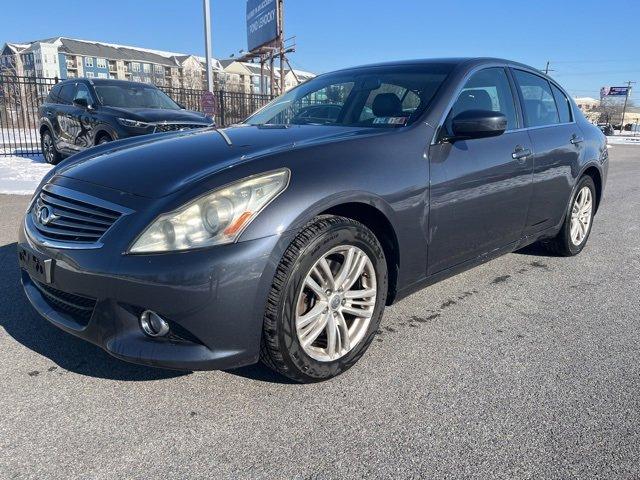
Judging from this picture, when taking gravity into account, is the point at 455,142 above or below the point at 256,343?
above

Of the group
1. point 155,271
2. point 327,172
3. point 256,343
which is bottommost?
point 256,343

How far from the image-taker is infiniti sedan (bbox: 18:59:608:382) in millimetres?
2033

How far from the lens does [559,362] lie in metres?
2.67

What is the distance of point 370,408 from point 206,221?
1.06 m

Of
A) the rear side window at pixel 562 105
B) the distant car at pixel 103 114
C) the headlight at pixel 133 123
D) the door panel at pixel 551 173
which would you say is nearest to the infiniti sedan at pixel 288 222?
the door panel at pixel 551 173

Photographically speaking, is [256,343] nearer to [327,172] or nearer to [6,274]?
[327,172]

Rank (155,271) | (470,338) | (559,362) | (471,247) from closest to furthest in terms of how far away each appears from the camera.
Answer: (155,271) → (559,362) → (470,338) → (471,247)

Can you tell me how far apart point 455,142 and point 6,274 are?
10.7 feet

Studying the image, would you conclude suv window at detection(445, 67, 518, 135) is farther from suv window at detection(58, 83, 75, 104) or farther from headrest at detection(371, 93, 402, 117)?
suv window at detection(58, 83, 75, 104)

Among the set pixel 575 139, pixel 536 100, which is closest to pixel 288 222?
pixel 536 100

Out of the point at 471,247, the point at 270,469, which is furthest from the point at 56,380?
the point at 471,247

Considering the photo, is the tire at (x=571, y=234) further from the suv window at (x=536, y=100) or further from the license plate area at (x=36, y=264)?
the license plate area at (x=36, y=264)

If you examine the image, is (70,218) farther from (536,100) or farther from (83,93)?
(83,93)

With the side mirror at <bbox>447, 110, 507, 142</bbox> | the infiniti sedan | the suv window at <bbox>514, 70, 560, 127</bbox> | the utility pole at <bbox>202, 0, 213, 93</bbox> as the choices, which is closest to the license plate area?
the infiniti sedan
